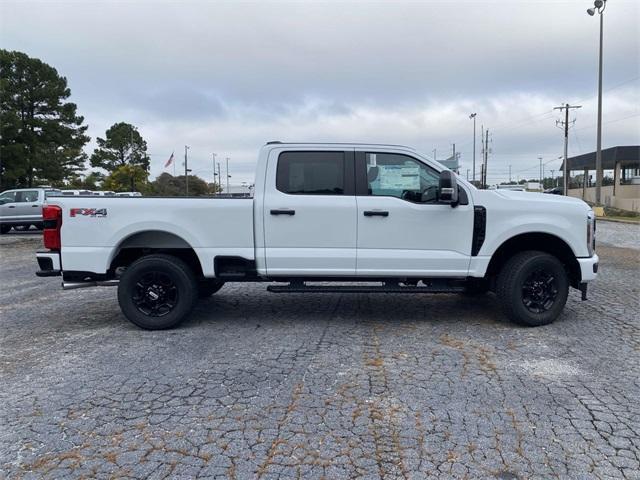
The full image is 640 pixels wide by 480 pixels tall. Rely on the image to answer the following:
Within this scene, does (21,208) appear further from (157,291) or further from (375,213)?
(375,213)

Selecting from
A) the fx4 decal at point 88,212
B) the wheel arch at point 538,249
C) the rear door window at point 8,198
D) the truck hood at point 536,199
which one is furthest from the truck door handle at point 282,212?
the rear door window at point 8,198

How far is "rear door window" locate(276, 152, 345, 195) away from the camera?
592 centimetres

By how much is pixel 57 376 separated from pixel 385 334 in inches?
127

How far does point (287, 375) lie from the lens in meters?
4.45

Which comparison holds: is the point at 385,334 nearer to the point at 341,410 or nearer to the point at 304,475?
the point at 341,410

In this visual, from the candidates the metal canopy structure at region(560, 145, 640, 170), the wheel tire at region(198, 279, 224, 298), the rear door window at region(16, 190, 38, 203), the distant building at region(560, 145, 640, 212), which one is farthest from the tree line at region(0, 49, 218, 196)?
the metal canopy structure at region(560, 145, 640, 170)

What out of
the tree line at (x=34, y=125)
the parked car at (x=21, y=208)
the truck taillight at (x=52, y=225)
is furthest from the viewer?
the tree line at (x=34, y=125)

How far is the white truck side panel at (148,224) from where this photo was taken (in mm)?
5809

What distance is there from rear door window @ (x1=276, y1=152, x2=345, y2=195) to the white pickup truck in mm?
12

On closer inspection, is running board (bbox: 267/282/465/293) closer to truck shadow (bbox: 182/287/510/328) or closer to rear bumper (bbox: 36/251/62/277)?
truck shadow (bbox: 182/287/510/328)

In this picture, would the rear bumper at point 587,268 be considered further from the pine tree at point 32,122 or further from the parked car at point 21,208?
the pine tree at point 32,122

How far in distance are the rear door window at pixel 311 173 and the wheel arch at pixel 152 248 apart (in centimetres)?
133

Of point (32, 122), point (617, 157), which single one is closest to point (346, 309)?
point (32, 122)

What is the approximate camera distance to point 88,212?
19.0 feet
